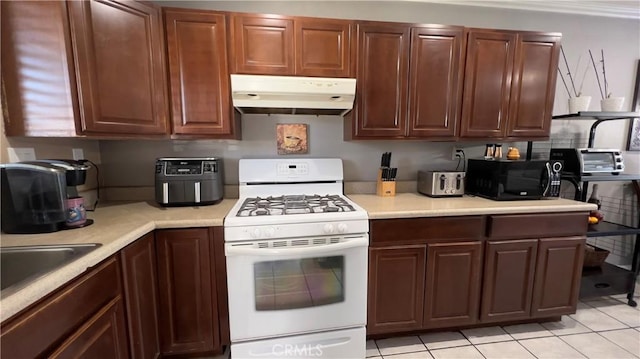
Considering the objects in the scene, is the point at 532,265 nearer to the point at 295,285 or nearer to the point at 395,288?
the point at 395,288

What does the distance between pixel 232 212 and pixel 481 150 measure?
2097mm

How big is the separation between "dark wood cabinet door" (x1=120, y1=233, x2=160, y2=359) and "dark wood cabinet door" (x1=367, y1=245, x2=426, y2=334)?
1.20 meters

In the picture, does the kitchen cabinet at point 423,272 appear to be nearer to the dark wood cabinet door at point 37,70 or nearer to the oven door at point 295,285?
the oven door at point 295,285

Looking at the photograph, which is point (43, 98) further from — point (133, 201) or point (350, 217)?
point (350, 217)

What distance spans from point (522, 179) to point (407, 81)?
104 cm

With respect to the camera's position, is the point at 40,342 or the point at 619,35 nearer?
the point at 40,342

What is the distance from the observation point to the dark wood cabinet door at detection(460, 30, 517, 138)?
1.90 m

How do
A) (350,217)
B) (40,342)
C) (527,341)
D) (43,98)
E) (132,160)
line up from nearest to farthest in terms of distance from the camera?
(40,342), (43,98), (350,217), (527,341), (132,160)

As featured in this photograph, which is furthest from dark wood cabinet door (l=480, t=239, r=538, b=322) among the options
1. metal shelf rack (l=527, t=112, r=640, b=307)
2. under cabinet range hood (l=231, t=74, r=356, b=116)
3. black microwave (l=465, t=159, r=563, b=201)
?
under cabinet range hood (l=231, t=74, r=356, b=116)

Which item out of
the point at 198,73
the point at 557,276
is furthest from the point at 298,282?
the point at 557,276

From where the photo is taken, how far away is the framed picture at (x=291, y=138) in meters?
2.12

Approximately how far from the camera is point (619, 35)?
7.91ft

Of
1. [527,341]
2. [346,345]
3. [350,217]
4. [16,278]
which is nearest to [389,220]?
[350,217]

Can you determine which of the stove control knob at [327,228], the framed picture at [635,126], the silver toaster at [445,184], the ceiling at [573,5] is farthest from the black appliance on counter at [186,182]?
the framed picture at [635,126]
